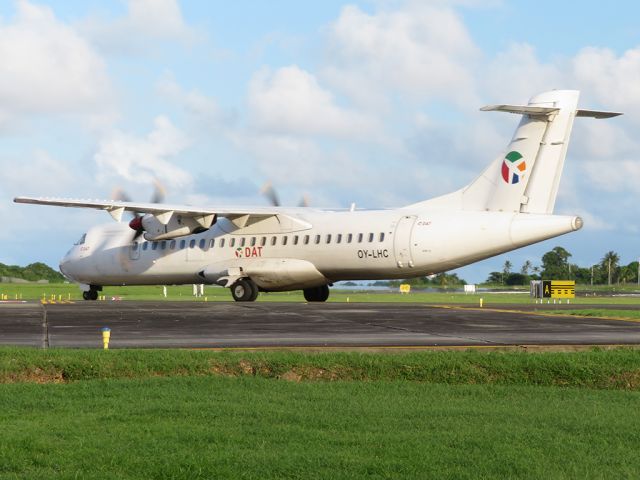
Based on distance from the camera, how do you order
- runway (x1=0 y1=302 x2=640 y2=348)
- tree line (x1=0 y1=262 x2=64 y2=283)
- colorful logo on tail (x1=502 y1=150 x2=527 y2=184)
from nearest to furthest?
runway (x1=0 y1=302 x2=640 y2=348), colorful logo on tail (x1=502 y1=150 x2=527 y2=184), tree line (x1=0 y1=262 x2=64 y2=283)

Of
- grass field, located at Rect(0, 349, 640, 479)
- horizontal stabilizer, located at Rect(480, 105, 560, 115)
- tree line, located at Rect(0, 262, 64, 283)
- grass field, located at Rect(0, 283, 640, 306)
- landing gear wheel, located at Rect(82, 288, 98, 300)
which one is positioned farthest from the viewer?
tree line, located at Rect(0, 262, 64, 283)

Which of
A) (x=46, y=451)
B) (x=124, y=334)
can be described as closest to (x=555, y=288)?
(x=124, y=334)

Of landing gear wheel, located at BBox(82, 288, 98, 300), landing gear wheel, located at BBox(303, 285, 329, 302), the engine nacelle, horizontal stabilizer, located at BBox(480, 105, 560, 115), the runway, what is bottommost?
the runway

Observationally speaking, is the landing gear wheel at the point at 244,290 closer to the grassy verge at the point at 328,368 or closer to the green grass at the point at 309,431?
the grassy verge at the point at 328,368

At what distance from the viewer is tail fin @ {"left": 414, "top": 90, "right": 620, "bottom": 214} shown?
35406 millimetres

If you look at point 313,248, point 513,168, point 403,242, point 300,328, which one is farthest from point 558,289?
point 300,328

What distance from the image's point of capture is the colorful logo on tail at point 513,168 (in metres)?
35.7

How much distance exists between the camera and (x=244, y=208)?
42.9 m

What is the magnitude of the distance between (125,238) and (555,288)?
3124 cm

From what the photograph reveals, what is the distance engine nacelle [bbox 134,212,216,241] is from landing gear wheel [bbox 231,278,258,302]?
9.55 ft

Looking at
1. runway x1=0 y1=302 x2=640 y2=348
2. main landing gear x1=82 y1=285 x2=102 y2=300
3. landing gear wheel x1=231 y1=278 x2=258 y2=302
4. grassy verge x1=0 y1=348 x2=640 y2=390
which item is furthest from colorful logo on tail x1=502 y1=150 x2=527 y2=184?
main landing gear x1=82 y1=285 x2=102 y2=300

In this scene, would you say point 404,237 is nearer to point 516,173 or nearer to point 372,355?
point 516,173

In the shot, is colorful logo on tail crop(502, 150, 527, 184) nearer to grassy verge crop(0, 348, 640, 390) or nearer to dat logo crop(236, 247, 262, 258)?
dat logo crop(236, 247, 262, 258)

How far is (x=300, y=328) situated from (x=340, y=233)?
1619 cm
